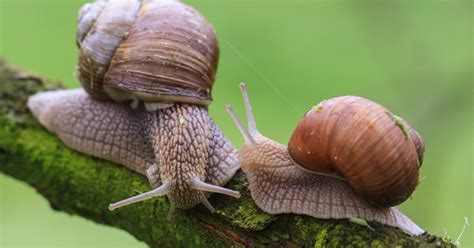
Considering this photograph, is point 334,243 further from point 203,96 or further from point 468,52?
point 468,52

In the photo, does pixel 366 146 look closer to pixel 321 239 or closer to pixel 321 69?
pixel 321 239

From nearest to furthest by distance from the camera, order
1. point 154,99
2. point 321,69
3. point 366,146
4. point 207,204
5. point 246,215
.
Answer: point 366,146 < point 246,215 < point 207,204 < point 154,99 < point 321,69

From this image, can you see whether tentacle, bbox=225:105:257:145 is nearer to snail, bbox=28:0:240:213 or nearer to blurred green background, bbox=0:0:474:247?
snail, bbox=28:0:240:213

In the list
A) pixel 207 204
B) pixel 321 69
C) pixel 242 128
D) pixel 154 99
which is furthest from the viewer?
pixel 321 69

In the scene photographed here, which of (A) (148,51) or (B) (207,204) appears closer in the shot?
(B) (207,204)

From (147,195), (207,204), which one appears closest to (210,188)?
(207,204)

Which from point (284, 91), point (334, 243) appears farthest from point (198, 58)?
point (284, 91)
